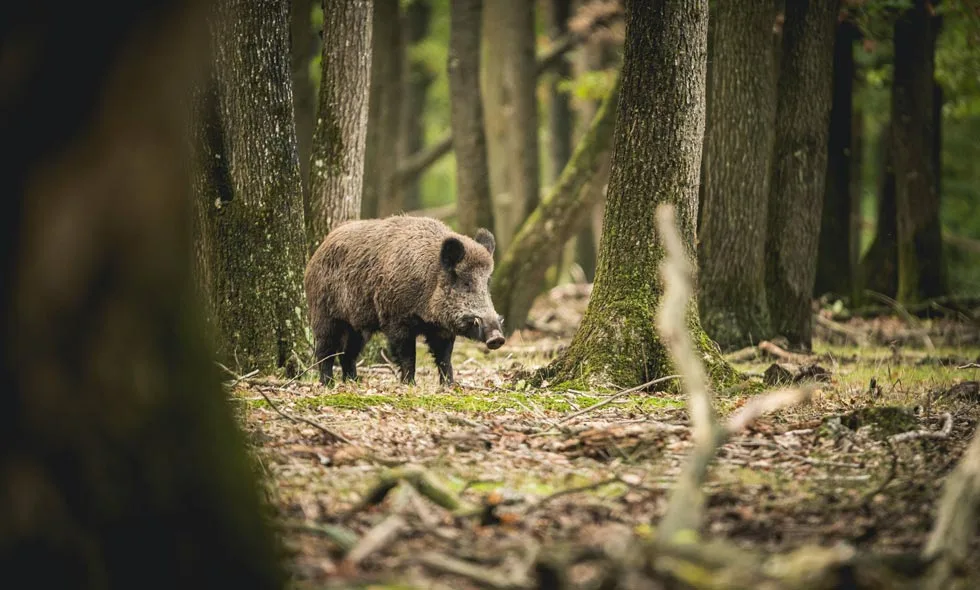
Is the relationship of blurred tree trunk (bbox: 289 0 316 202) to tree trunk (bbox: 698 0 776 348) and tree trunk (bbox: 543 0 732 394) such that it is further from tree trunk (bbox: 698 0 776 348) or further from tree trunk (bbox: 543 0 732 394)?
tree trunk (bbox: 543 0 732 394)

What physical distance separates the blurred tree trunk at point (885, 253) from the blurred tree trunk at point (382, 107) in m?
8.41

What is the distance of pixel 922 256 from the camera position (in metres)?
17.5

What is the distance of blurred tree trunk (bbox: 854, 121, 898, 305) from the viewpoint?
1838 centimetres

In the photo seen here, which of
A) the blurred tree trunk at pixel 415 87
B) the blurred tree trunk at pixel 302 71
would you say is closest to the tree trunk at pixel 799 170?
the blurred tree trunk at pixel 302 71

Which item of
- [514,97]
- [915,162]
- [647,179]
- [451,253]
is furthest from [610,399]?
[514,97]

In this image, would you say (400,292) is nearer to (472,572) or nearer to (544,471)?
(544,471)

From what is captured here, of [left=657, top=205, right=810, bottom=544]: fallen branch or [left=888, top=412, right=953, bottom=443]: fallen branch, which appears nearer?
[left=657, top=205, right=810, bottom=544]: fallen branch

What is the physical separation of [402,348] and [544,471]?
15.7 ft

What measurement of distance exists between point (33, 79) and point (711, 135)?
10.8 meters

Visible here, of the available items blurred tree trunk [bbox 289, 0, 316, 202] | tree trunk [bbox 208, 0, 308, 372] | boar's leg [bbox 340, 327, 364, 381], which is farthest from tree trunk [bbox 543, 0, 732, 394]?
blurred tree trunk [bbox 289, 0, 316, 202]

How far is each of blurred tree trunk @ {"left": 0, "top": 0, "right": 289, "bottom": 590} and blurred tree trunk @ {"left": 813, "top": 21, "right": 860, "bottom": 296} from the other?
1552cm

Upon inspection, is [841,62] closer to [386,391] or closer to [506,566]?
[386,391]

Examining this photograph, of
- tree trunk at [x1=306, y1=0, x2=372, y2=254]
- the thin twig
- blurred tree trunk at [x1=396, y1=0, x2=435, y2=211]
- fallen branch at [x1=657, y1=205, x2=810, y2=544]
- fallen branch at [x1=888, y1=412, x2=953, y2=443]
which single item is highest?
blurred tree trunk at [x1=396, y1=0, x2=435, y2=211]

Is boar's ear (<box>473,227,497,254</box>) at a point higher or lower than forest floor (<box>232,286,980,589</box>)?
higher
